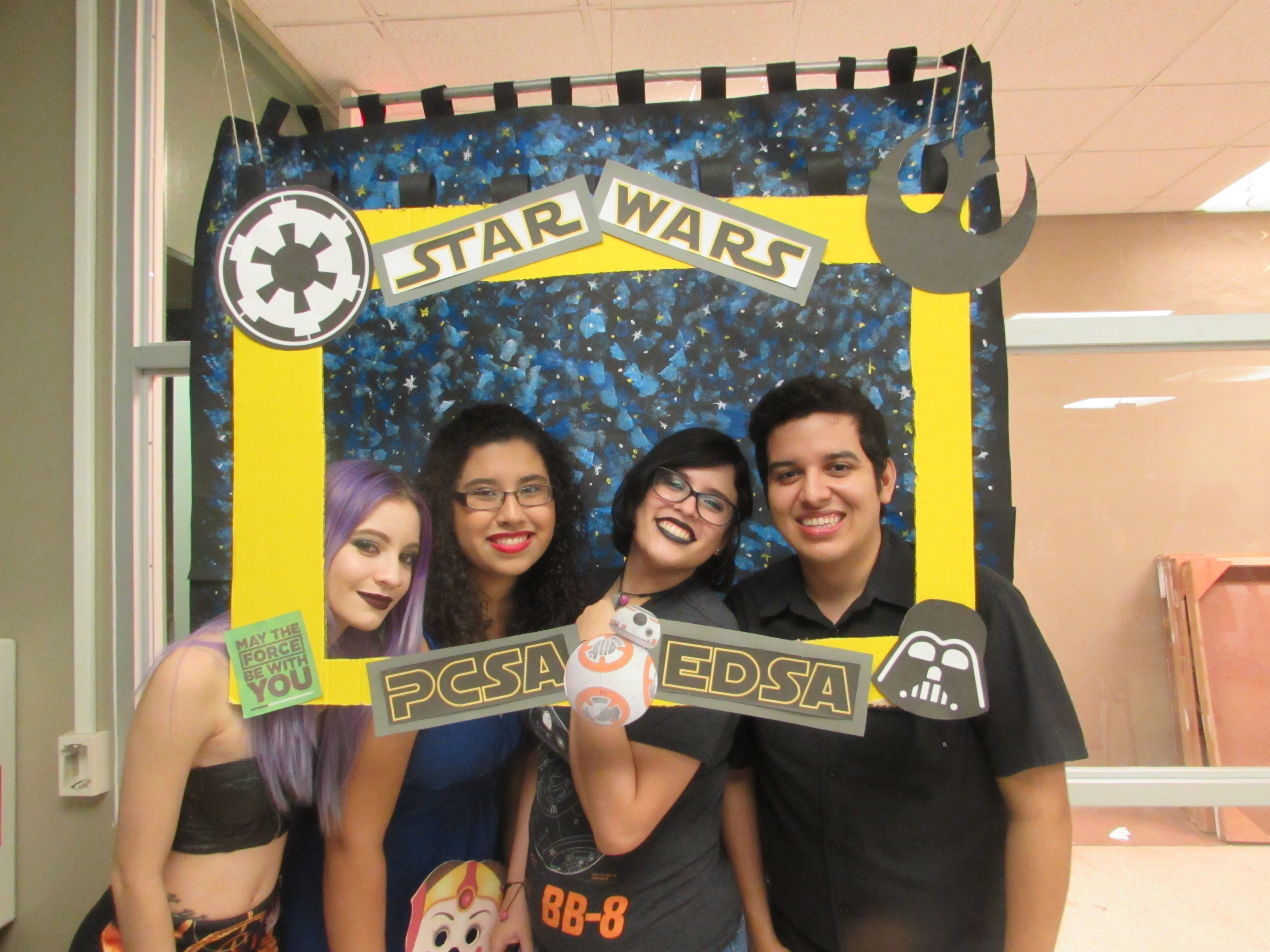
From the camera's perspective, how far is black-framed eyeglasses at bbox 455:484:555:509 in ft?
2.61

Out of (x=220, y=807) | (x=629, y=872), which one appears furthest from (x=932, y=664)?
(x=220, y=807)

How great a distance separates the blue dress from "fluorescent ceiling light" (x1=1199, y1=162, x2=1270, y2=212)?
9.72 feet

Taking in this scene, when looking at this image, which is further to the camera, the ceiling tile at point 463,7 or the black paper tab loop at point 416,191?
the ceiling tile at point 463,7

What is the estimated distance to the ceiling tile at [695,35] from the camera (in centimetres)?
167

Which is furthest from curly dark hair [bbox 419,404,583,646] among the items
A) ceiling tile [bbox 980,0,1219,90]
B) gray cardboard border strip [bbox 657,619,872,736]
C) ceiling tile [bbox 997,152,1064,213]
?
ceiling tile [bbox 997,152,1064,213]

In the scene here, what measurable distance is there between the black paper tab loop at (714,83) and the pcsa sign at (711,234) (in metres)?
0.17

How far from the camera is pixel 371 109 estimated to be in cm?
89

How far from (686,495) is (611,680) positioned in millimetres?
215

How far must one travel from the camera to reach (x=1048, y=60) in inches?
74.6

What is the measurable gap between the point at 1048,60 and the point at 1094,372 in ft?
3.95

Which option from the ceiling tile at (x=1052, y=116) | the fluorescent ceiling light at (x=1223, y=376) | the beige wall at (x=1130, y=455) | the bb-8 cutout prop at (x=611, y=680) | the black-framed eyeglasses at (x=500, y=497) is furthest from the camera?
the fluorescent ceiling light at (x=1223, y=376)

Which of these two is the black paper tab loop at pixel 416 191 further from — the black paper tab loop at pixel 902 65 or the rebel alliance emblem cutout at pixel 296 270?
the black paper tab loop at pixel 902 65

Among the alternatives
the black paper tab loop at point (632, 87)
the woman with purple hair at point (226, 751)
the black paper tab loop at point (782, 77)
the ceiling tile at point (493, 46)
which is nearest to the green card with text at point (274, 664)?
the woman with purple hair at point (226, 751)

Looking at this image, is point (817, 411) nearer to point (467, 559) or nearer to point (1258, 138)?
point (467, 559)
